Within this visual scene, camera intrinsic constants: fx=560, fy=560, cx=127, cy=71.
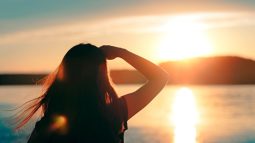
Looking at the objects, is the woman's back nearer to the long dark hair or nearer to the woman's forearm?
the long dark hair

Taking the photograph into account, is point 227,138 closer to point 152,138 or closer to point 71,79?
point 152,138

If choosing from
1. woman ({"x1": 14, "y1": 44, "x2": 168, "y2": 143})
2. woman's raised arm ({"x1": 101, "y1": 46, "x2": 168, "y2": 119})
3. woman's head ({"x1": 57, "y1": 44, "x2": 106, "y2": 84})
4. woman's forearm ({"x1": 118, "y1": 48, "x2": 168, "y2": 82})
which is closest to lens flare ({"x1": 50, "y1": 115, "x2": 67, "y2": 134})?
woman ({"x1": 14, "y1": 44, "x2": 168, "y2": 143})

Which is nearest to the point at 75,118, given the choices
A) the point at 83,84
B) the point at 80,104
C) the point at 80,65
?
the point at 80,104

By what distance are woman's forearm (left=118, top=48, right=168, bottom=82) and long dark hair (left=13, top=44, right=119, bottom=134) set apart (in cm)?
49

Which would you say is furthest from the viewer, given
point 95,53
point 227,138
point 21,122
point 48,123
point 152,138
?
point 227,138

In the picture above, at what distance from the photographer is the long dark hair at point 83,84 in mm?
3207

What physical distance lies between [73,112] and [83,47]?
0.41 meters

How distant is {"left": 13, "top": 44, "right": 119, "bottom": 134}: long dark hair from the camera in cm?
321

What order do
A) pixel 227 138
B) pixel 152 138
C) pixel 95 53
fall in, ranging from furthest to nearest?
pixel 227 138 → pixel 152 138 → pixel 95 53

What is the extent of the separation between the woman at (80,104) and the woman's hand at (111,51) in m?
0.13

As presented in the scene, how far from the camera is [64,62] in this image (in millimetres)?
3324

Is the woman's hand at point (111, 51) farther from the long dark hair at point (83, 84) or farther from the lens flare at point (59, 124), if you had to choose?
the lens flare at point (59, 124)

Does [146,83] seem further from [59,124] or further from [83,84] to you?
[59,124]

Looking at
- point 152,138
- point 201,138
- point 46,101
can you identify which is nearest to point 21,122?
point 46,101
